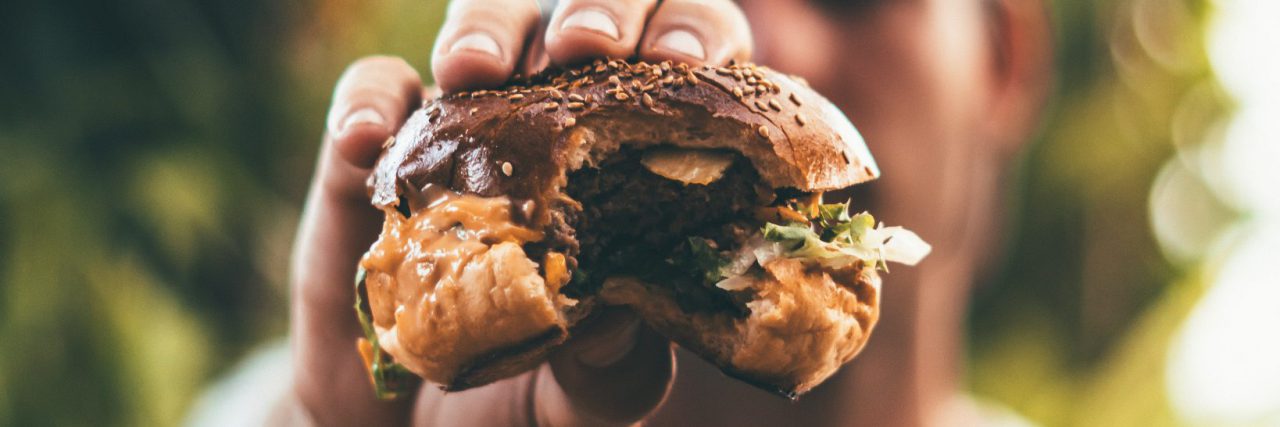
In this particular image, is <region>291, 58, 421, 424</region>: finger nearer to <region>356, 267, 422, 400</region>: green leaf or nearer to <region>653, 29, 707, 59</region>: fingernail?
<region>356, 267, 422, 400</region>: green leaf

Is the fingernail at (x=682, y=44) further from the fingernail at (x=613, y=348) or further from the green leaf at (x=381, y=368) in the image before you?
the green leaf at (x=381, y=368)

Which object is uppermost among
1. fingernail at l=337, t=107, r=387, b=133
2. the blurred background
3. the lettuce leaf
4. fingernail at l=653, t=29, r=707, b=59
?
fingernail at l=653, t=29, r=707, b=59

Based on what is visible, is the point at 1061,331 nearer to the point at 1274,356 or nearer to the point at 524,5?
the point at 1274,356

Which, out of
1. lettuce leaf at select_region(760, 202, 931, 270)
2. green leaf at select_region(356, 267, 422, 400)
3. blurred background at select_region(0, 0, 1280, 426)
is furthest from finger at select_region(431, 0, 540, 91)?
blurred background at select_region(0, 0, 1280, 426)

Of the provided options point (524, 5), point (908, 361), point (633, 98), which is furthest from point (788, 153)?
point (908, 361)

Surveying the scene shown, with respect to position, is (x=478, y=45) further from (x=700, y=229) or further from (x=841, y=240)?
(x=841, y=240)

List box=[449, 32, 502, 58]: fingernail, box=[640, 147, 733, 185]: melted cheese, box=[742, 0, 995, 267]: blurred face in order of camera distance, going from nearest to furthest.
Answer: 1. box=[640, 147, 733, 185]: melted cheese
2. box=[449, 32, 502, 58]: fingernail
3. box=[742, 0, 995, 267]: blurred face
